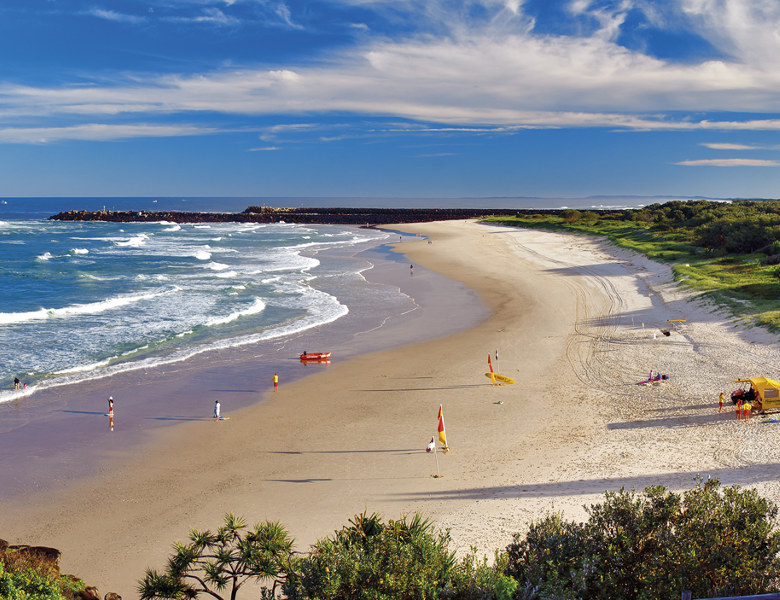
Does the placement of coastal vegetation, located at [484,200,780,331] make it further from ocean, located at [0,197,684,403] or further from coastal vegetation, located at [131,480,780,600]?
coastal vegetation, located at [131,480,780,600]

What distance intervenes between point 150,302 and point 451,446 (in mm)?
23047

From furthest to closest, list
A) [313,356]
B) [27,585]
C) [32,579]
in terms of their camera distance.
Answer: [313,356] → [32,579] → [27,585]

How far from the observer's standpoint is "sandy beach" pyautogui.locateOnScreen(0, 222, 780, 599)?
10.9 metres

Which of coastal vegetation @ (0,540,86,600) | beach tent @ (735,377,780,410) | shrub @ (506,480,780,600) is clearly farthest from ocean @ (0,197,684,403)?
shrub @ (506,480,780,600)

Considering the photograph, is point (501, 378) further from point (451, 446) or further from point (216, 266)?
point (216, 266)

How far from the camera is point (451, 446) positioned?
13.9 meters

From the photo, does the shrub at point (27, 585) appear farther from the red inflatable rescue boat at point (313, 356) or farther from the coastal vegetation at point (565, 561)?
the red inflatable rescue boat at point (313, 356)

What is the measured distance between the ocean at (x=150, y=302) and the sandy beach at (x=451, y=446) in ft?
15.4

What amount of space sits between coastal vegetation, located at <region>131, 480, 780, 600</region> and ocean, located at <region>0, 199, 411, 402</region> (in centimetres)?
1444

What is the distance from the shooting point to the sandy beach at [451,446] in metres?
10.9

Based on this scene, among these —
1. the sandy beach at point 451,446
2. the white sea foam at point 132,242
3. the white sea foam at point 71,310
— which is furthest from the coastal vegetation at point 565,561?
the white sea foam at point 132,242

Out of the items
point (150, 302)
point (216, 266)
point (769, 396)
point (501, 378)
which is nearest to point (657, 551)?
point (769, 396)

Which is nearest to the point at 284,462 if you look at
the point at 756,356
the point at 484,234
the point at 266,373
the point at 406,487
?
the point at 406,487

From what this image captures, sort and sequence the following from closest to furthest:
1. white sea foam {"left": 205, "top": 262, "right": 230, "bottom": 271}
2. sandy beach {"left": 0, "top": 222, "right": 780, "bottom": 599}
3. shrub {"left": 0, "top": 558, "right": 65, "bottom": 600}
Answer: shrub {"left": 0, "top": 558, "right": 65, "bottom": 600}, sandy beach {"left": 0, "top": 222, "right": 780, "bottom": 599}, white sea foam {"left": 205, "top": 262, "right": 230, "bottom": 271}
